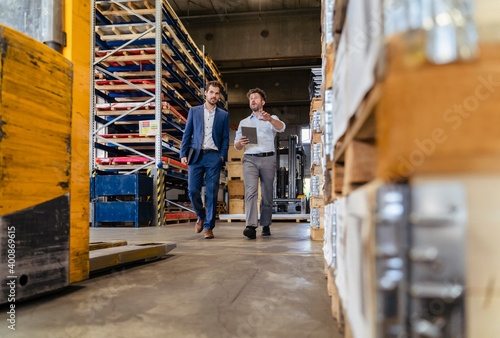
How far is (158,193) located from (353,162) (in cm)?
712

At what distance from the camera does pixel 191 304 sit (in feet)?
5.24

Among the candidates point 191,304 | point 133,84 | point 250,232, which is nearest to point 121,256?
point 191,304

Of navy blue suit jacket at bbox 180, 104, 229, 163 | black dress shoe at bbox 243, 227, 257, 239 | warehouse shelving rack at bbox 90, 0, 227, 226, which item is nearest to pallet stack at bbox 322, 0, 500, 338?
black dress shoe at bbox 243, 227, 257, 239

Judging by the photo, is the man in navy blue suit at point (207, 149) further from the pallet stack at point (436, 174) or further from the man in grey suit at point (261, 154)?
the pallet stack at point (436, 174)

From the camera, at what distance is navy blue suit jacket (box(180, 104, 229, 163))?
460 cm

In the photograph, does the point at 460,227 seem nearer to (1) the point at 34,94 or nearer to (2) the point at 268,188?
(1) the point at 34,94

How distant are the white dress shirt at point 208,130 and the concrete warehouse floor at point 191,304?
226 cm

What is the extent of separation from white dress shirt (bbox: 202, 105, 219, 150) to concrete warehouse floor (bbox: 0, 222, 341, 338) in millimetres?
2256

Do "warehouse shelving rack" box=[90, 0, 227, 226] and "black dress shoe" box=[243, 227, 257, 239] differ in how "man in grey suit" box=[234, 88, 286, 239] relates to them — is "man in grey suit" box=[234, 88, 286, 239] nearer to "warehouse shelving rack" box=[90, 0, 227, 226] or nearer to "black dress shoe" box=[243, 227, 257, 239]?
"black dress shoe" box=[243, 227, 257, 239]

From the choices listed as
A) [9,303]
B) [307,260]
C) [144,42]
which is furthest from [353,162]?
[144,42]

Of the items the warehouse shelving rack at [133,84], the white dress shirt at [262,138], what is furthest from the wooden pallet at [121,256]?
the warehouse shelving rack at [133,84]

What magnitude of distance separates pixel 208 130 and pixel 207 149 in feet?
0.86

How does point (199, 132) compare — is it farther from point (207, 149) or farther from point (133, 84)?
point (133, 84)

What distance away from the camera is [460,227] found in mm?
565
